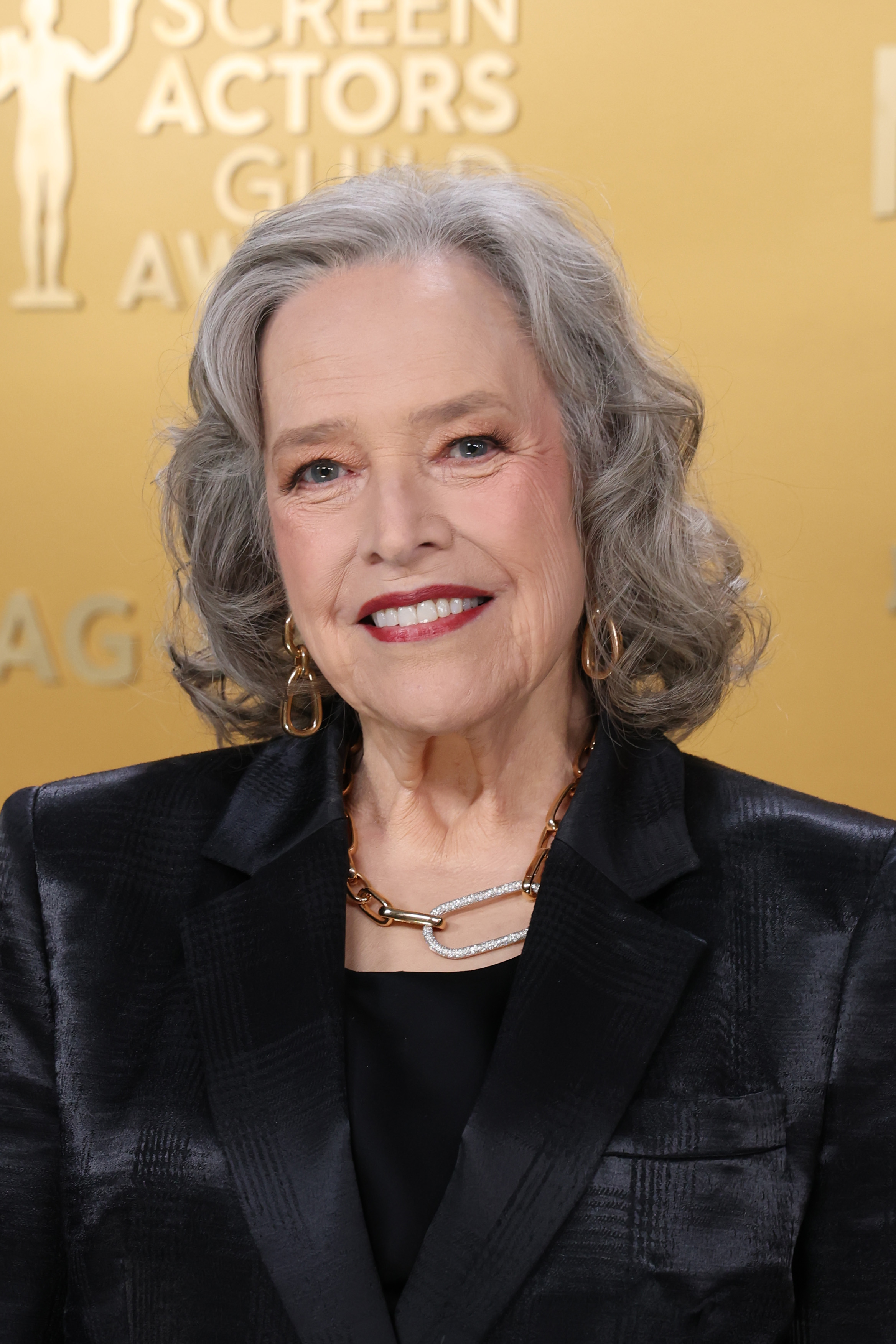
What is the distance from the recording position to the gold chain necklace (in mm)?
1453

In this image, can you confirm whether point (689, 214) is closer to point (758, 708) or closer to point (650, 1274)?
point (758, 708)

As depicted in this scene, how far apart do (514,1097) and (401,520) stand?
545 millimetres

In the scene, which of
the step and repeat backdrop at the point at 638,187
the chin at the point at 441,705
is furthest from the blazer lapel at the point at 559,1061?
the step and repeat backdrop at the point at 638,187

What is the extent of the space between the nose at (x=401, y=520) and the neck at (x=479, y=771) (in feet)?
0.72

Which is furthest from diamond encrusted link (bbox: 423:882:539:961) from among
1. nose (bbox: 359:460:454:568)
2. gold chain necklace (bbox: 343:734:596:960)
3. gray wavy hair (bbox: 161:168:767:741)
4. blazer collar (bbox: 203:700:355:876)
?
nose (bbox: 359:460:454:568)

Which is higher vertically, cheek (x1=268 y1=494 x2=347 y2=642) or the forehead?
the forehead

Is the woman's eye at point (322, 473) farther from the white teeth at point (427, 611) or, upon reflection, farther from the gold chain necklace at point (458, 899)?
the gold chain necklace at point (458, 899)

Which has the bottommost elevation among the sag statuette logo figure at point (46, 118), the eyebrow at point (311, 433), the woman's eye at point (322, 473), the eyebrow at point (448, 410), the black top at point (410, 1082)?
the black top at point (410, 1082)

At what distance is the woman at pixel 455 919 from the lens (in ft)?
4.17

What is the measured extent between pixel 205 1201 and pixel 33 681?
2.46 meters

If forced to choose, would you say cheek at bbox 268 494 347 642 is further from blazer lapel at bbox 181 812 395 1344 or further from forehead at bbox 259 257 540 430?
blazer lapel at bbox 181 812 395 1344

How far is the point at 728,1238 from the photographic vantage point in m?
1.26

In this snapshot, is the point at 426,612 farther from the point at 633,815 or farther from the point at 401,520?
the point at 633,815

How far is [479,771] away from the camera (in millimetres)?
1548
